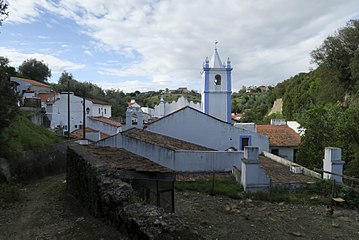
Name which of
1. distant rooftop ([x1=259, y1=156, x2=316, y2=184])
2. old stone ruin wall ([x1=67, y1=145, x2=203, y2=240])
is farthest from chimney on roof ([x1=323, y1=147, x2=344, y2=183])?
old stone ruin wall ([x1=67, y1=145, x2=203, y2=240])

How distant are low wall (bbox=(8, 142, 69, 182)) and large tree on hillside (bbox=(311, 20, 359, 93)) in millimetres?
31496

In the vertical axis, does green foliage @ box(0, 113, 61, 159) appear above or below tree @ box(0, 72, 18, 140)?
below

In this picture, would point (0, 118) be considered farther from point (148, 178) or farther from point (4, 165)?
point (148, 178)

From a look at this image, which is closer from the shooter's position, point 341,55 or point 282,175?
point 282,175

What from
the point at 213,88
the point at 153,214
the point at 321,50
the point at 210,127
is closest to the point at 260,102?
the point at 321,50

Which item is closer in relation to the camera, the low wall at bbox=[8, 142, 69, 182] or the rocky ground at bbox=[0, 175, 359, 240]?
the rocky ground at bbox=[0, 175, 359, 240]

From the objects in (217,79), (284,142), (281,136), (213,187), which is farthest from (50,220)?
(217,79)

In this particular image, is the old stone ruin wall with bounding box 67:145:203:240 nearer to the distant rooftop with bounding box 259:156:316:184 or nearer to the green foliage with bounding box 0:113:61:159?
the green foliage with bounding box 0:113:61:159

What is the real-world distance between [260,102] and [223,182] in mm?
65142

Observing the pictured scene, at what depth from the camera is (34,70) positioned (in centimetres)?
5834

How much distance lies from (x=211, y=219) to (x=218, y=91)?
790 inches

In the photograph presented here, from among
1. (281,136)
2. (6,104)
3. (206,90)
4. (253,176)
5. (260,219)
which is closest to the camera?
(260,219)

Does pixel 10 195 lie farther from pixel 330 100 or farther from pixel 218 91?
pixel 330 100

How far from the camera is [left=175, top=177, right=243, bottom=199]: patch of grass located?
44.5 ft
